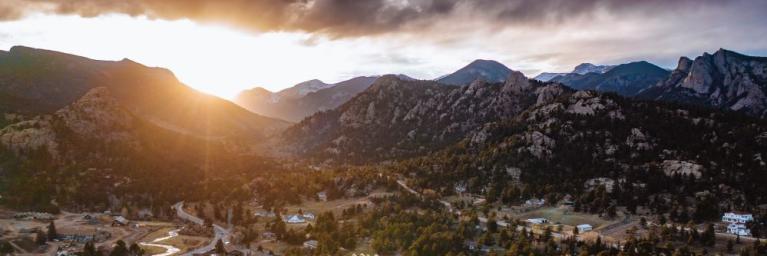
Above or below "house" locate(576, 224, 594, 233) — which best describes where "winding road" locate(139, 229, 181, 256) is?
below

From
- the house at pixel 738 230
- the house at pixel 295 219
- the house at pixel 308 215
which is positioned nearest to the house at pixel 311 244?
the house at pixel 295 219

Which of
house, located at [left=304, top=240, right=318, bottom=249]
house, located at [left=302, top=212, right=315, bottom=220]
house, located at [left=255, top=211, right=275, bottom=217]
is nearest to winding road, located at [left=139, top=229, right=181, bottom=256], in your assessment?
house, located at [left=255, top=211, right=275, bottom=217]

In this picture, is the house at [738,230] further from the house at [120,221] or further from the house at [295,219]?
the house at [120,221]

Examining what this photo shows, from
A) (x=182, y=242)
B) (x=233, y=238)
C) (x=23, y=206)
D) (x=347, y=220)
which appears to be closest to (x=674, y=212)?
(x=347, y=220)

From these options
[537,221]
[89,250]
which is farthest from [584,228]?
[89,250]

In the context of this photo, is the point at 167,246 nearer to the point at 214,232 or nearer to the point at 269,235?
the point at 214,232

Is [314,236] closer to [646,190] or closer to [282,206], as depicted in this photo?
[282,206]

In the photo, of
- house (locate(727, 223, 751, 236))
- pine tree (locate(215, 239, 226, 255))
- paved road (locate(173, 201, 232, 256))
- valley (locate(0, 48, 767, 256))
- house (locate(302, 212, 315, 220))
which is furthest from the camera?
house (locate(302, 212, 315, 220))

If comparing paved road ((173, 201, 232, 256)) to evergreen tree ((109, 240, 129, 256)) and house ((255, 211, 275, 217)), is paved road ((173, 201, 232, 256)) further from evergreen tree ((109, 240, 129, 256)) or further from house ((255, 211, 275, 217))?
house ((255, 211, 275, 217))
